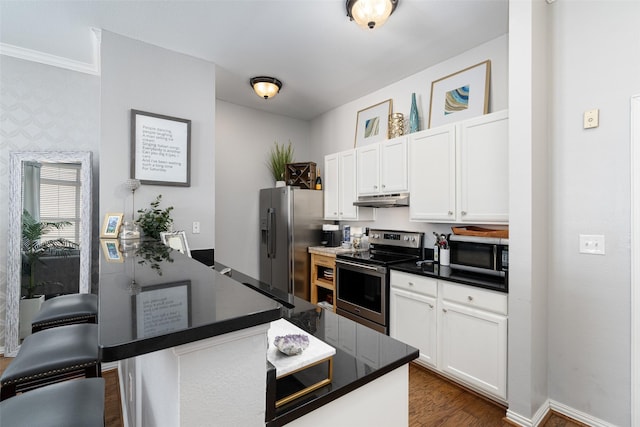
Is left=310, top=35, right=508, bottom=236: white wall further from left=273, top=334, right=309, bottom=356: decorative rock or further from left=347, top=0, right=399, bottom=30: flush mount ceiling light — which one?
left=273, top=334, right=309, bottom=356: decorative rock

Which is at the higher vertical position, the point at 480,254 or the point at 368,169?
the point at 368,169

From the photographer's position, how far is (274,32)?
2504 mm

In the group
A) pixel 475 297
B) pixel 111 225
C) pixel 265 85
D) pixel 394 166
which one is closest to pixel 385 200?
pixel 394 166

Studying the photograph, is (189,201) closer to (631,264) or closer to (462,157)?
(462,157)

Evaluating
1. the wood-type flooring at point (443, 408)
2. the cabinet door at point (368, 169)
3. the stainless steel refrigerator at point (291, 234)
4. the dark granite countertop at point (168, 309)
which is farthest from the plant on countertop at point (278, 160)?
the dark granite countertop at point (168, 309)

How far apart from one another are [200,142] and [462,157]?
2.38 m

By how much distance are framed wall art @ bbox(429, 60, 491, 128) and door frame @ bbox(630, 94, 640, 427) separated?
1.09 metres

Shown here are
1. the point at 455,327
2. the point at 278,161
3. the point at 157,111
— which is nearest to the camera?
the point at 455,327

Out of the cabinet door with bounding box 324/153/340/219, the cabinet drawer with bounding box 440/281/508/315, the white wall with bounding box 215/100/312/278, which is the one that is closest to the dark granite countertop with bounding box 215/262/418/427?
the cabinet drawer with bounding box 440/281/508/315

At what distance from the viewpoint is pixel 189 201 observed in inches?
113

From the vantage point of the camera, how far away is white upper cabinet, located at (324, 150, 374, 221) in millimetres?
3652

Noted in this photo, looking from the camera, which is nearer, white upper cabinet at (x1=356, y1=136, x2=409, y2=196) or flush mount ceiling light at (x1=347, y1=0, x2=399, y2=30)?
flush mount ceiling light at (x1=347, y1=0, x2=399, y2=30)

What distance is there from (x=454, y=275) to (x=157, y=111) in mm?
2870

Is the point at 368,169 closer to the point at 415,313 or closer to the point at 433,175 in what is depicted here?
the point at 433,175
